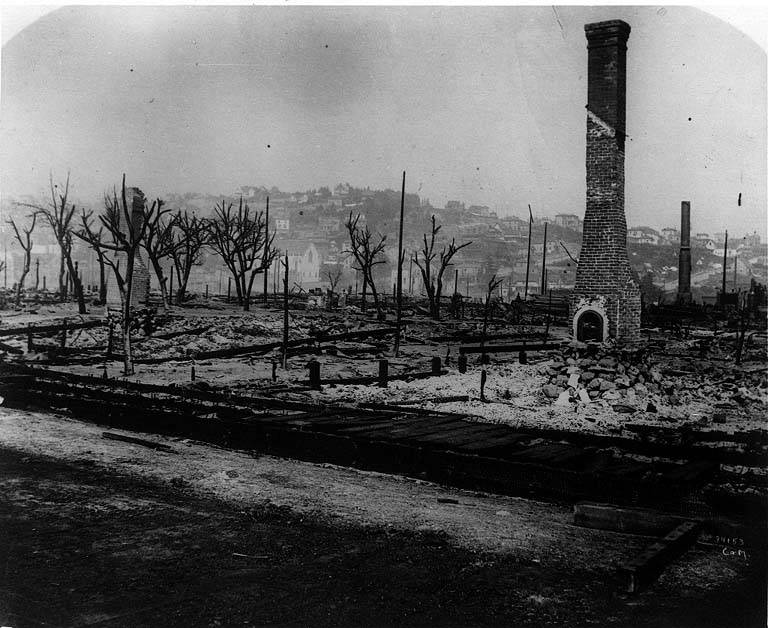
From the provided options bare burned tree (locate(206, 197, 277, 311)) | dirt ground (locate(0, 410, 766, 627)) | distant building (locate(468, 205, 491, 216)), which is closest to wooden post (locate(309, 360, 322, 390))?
dirt ground (locate(0, 410, 766, 627))

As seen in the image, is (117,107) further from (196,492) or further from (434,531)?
(434,531)

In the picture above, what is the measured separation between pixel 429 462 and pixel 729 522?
281 centimetres

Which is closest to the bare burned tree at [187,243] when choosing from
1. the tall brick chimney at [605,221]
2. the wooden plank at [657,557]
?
the tall brick chimney at [605,221]

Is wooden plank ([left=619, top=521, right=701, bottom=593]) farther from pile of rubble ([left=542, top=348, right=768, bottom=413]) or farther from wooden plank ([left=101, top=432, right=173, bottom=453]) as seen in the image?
pile of rubble ([left=542, top=348, right=768, bottom=413])

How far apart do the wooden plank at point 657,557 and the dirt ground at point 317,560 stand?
0.07 metres

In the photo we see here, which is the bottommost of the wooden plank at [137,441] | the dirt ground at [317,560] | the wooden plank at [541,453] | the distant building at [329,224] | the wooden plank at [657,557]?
the wooden plank at [137,441]

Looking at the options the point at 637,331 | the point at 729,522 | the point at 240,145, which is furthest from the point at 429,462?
the point at 240,145

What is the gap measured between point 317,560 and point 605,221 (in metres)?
13.1

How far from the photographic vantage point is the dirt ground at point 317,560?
3607 millimetres

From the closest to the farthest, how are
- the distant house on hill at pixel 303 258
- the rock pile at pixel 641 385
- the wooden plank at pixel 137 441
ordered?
the wooden plank at pixel 137 441
the rock pile at pixel 641 385
the distant house on hill at pixel 303 258

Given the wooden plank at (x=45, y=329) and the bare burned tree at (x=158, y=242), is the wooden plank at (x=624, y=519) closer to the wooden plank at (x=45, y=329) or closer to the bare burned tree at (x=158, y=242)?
the bare burned tree at (x=158, y=242)

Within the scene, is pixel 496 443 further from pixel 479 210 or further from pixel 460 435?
pixel 479 210

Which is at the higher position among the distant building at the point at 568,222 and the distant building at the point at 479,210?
the distant building at the point at 479,210

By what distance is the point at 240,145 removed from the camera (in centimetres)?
1897
